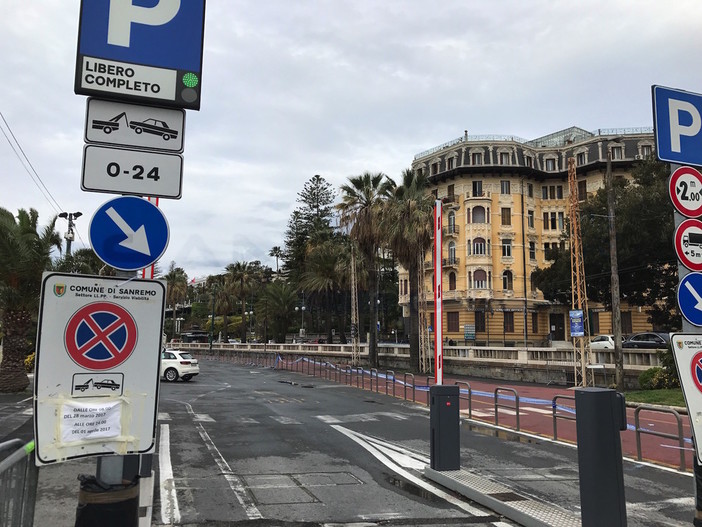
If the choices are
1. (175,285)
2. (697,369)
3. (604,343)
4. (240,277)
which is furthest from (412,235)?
(175,285)

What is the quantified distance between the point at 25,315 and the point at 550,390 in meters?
19.6

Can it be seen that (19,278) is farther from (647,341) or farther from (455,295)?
(455,295)

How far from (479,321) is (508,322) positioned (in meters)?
2.95

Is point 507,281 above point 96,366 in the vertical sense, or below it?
above

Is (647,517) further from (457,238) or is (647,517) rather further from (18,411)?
(457,238)

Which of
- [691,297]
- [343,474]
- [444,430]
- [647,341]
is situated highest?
[691,297]

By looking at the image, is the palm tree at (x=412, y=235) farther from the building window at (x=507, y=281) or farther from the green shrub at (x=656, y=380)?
the building window at (x=507, y=281)

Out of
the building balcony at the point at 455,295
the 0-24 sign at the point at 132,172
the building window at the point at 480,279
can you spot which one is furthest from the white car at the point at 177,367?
the building window at the point at 480,279

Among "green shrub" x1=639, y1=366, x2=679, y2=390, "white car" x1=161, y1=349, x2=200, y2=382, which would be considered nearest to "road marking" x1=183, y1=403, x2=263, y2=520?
"green shrub" x1=639, y1=366, x2=679, y2=390

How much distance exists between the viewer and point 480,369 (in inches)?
1224

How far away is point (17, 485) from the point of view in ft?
11.4

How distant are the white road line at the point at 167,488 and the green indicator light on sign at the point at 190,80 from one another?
438 cm

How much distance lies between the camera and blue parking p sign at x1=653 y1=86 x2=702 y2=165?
5.51m

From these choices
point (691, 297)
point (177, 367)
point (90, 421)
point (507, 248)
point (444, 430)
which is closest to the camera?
point (90, 421)
